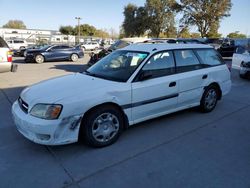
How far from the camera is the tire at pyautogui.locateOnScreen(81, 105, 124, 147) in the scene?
3162 mm

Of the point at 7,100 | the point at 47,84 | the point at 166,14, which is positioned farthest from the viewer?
the point at 166,14

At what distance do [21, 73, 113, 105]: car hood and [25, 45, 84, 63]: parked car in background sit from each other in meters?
12.7

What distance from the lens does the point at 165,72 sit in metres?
3.97

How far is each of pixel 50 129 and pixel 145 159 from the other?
1336 mm

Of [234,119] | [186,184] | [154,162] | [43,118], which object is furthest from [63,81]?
[234,119]

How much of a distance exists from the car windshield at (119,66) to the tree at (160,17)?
1586 inches

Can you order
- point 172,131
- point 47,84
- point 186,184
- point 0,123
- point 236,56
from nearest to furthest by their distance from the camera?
point 186,184, point 47,84, point 172,131, point 0,123, point 236,56

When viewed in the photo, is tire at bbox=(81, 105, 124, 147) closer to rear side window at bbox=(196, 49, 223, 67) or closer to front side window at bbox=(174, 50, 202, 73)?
front side window at bbox=(174, 50, 202, 73)

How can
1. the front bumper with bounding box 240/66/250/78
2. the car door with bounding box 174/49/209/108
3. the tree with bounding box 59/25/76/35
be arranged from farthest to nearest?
the tree with bounding box 59/25/76/35
the front bumper with bounding box 240/66/250/78
the car door with bounding box 174/49/209/108

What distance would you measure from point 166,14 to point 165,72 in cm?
4219

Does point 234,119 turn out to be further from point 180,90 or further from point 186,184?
point 186,184

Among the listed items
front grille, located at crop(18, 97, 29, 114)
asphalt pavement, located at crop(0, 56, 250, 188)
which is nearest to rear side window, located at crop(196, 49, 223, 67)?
asphalt pavement, located at crop(0, 56, 250, 188)

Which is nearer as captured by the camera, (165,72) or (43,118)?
(43,118)

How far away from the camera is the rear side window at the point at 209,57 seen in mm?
4733
